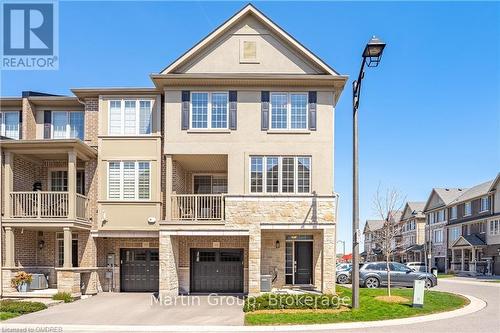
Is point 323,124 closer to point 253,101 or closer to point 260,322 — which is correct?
point 253,101

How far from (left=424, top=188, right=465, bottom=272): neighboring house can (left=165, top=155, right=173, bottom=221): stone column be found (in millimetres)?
46307

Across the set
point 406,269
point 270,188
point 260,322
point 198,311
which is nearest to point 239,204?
point 270,188

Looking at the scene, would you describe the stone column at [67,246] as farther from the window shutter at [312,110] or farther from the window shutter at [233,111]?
the window shutter at [312,110]

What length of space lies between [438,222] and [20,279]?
181 ft

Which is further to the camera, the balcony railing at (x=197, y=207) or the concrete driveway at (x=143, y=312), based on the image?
the balcony railing at (x=197, y=207)

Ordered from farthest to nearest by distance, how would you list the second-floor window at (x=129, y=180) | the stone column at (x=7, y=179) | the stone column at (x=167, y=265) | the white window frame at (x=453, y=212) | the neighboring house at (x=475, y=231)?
the white window frame at (x=453, y=212) → the neighboring house at (x=475, y=231) → the second-floor window at (x=129, y=180) → the stone column at (x=7, y=179) → the stone column at (x=167, y=265)

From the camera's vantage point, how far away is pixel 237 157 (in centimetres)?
1991

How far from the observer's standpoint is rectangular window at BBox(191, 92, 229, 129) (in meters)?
20.2

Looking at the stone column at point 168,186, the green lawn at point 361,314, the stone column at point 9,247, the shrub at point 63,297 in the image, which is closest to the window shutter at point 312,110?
the stone column at point 168,186

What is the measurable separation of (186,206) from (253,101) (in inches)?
221

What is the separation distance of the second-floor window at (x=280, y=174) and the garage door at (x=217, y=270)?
385cm

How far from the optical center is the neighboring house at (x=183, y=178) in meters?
19.4

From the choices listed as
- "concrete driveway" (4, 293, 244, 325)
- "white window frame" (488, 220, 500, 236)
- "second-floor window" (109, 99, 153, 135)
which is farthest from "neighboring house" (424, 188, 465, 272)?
"second-floor window" (109, 99, 153, 135)

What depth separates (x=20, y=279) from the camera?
1922 centimetres
